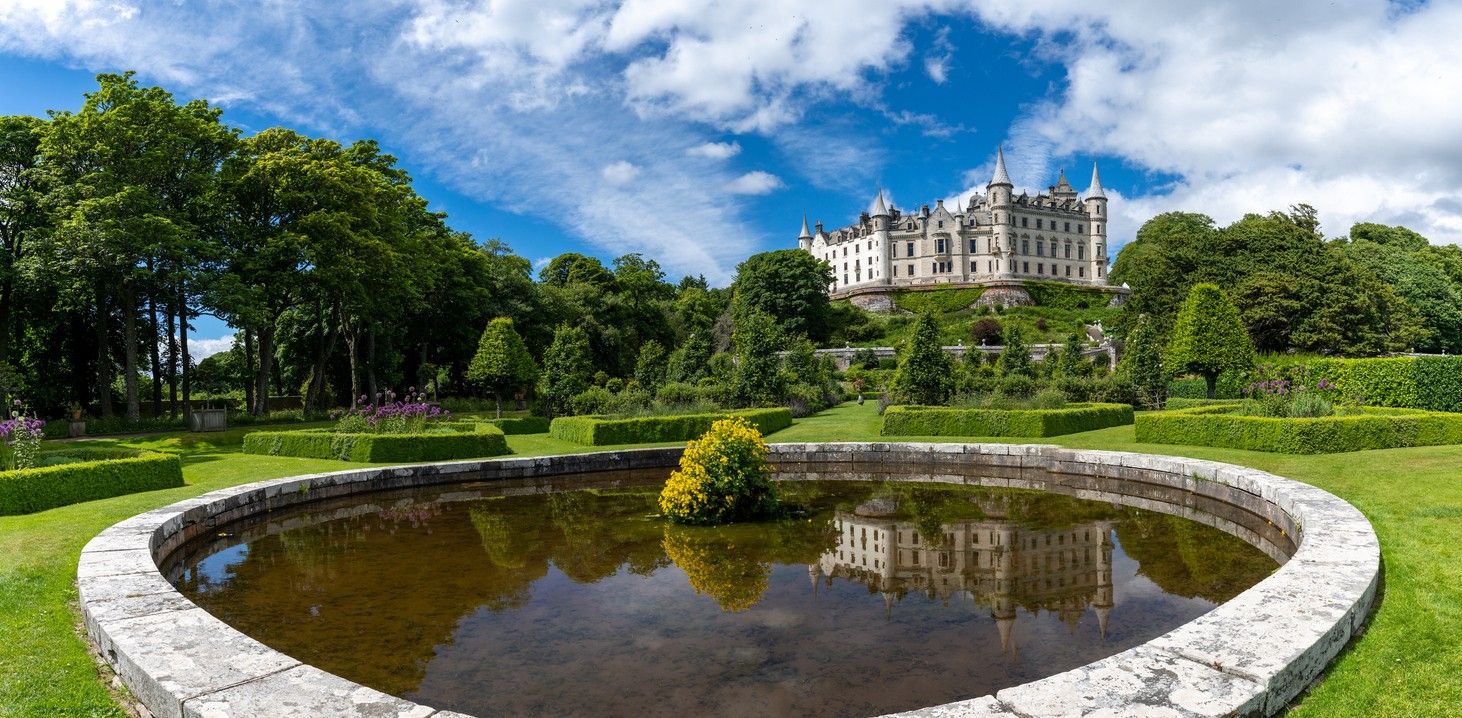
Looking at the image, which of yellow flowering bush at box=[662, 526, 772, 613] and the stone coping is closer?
the stone coping

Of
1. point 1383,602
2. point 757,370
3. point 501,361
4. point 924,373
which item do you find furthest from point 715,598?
point 501,361

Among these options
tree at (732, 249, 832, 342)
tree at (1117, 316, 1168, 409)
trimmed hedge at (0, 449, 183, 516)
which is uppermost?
tree at (732, 249, 832, 342)

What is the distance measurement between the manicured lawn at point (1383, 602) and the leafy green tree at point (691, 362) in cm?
1617

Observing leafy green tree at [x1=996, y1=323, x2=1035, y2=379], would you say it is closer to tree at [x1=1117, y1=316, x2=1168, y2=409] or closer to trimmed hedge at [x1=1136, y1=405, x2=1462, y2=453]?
tree at [x1=1117, y1=316, x2=1168, y2=409]

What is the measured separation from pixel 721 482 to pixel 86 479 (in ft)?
29.9

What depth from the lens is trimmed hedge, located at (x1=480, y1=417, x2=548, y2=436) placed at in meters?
24.6

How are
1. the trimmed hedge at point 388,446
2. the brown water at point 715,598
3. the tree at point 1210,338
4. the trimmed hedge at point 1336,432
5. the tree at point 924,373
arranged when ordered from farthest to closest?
the tree at point 1210,338, the tree at point 924,373, the trimmed hedge at point 388,446, the trimmed hedge at point 1336,432, the brown water at point 715,598

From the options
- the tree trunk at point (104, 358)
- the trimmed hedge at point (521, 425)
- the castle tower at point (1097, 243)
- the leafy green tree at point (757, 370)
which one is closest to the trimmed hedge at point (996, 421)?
the leafy green tree at point (757, 370)

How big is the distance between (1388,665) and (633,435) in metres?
16.4

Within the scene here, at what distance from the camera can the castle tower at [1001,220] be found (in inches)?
3418

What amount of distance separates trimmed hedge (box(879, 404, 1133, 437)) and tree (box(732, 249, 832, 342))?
42.3 m

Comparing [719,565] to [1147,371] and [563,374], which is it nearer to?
[563,374]

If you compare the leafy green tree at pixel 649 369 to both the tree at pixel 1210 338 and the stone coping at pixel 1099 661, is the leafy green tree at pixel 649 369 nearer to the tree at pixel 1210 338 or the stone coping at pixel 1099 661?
the tree at pixel 1210 338

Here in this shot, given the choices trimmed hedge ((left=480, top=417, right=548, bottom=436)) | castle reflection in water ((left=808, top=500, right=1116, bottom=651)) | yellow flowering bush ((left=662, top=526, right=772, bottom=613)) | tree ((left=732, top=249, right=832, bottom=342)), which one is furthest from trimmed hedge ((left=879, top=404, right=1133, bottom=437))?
tree ((left=732, top=249, right=832, bottom=342))
